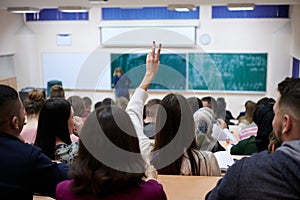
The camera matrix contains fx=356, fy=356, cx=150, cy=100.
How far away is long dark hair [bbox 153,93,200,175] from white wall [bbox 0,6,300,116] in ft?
15.2

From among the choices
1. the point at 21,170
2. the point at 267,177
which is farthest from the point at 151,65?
the point at 267,177

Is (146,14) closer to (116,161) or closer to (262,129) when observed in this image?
(262,129)

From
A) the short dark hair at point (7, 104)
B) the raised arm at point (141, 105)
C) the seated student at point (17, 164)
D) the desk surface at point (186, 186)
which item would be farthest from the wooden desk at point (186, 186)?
the short dark hair at point (7, 104)

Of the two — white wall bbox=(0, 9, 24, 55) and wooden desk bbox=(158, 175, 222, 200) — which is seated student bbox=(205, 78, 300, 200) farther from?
white wall bbox=(0, 9, 24, 55)

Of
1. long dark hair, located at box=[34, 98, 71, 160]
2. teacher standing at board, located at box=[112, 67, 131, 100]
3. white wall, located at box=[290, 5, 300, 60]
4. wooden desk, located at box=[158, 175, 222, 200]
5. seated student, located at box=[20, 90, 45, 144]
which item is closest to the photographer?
wooden desk, located at box=[158, 175, 222, 200]

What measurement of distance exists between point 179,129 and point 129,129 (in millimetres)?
652

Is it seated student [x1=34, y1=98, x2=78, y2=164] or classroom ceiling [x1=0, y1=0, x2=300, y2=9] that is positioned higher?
classroom ceiling [x1=0, y1=0, x2=300, y2=9]

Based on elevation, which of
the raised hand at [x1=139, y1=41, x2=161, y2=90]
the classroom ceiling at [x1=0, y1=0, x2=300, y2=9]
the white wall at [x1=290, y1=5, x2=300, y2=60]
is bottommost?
the raised hand at [x1=139, y1=41, x2=161, y2=90]

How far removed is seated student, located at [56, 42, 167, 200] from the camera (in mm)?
1216

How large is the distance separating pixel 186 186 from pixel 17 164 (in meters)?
0.82

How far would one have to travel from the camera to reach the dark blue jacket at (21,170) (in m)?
1.39

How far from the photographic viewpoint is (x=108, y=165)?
1236 mm

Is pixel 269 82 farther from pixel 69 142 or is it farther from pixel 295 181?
pixel 295 181

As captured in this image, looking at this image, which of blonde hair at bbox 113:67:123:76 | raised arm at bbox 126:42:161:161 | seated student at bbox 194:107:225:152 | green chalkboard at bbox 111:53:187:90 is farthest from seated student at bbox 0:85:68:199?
blonde hair at bbox 113:67:123:76
